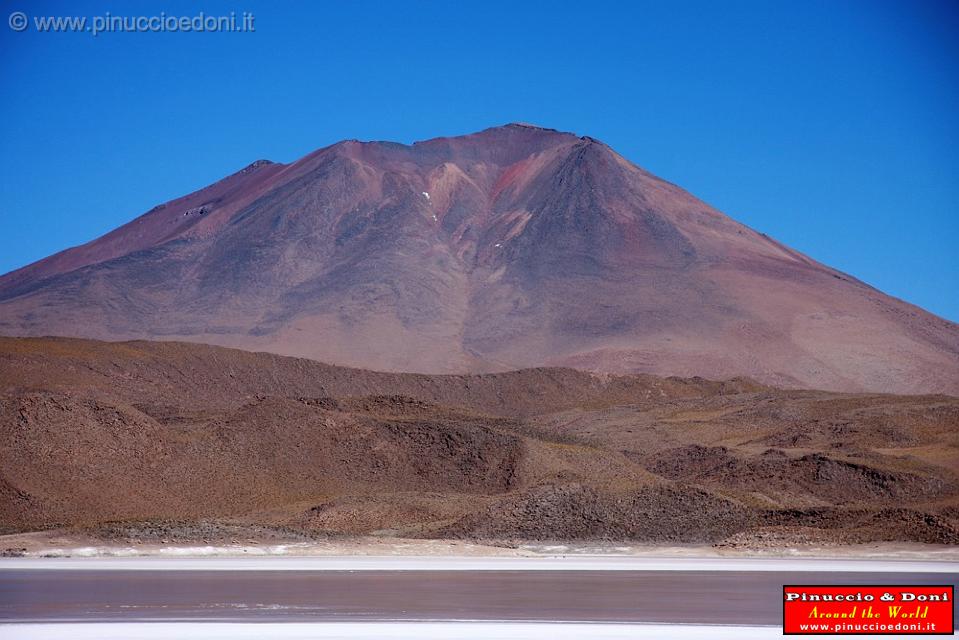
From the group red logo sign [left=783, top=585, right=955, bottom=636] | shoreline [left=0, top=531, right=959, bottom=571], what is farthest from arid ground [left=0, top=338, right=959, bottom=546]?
red logo sign [left=783, top=585, right=955, bottom=636]

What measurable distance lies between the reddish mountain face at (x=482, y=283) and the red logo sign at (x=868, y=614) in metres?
92.5

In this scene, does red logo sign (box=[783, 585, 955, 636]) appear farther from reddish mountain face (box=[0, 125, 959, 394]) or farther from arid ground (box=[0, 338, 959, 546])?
reddish mountain face (box=[0, 125, 959, 394])

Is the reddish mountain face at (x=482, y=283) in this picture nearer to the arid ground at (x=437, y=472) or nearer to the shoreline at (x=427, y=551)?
the arid ground at (x=437, y=472)

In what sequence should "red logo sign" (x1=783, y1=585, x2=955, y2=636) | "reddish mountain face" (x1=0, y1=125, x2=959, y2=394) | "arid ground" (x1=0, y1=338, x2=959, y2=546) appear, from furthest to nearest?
"reddish mountain face" (x1=0, y1=125, x2=959, y2=394)
"arid ground" (x1=0, y1=338, x2=959, y2=546)
"red logo sign" (x1=783, y1=585, x2=955, y2=636)

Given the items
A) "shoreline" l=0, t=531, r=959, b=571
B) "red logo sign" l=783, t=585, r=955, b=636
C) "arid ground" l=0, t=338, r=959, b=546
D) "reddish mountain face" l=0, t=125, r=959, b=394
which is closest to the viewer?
"red logo sign" l=783, t=585, r=955, b=636

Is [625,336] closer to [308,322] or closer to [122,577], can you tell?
[308,322]

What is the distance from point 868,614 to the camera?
59.5 feet

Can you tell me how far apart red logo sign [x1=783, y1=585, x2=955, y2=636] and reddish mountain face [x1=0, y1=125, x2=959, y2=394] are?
92453mm

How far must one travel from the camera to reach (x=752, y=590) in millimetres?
23312

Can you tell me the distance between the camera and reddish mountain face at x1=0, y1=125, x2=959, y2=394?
4692 inches

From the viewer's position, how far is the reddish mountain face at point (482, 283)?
4692 inches

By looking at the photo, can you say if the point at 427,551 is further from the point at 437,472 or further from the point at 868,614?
the point at 868,614

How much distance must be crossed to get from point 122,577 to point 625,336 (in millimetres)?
99000

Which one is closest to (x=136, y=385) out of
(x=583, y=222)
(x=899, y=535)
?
(x=899, y=535)
